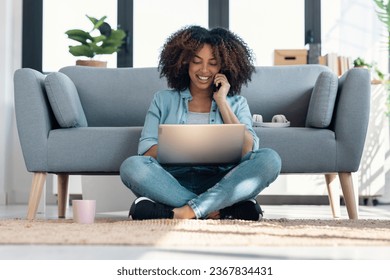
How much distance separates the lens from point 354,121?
282 cm

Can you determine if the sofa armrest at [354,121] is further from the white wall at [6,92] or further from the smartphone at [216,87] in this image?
the white wall at [6,92]

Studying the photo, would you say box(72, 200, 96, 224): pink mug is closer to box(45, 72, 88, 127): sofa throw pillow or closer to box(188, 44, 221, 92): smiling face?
box(188, 44, 221, 92): smiling face

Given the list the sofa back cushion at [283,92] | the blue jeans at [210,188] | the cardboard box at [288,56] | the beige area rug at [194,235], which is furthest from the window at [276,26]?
the beige area rug at [194,235]

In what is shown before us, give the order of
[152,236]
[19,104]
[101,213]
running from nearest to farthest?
[152,236]
[19,104]
[101,213]

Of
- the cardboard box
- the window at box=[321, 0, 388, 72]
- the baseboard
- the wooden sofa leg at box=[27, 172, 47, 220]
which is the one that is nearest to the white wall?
the baseboard

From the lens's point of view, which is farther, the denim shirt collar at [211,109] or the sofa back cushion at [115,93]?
the sofa back cushion at [115,93]

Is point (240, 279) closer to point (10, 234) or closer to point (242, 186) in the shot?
point (10, 234)

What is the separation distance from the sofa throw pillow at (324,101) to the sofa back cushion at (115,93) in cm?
87

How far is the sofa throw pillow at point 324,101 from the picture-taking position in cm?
287

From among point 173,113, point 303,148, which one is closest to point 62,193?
point 173,113

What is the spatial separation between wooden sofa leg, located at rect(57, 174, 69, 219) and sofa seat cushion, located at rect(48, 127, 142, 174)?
24cm

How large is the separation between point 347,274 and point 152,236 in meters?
0.65

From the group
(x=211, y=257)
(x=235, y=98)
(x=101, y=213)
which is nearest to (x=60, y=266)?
(x=211, y=257)

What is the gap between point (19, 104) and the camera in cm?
283
